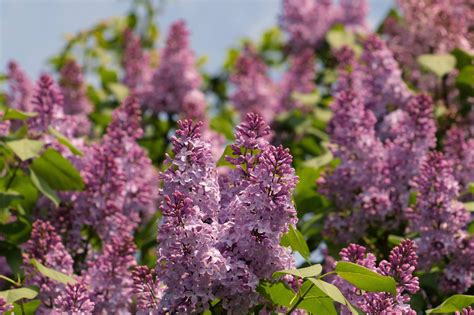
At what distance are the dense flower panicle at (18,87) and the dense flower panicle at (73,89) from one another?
0.66 m

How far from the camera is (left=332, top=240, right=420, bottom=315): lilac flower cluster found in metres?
3.80

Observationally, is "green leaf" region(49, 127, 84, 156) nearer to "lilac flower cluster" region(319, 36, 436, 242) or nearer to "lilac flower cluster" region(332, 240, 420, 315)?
"lilac flower cluster" region(319, 36, 436, 242)

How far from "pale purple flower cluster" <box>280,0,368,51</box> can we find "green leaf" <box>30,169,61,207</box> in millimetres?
4904

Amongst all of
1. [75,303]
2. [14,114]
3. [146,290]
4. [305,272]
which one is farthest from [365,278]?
[14,114]

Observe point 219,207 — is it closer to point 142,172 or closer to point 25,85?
point 142,172

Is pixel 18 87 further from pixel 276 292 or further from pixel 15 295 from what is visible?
pixel 276 292

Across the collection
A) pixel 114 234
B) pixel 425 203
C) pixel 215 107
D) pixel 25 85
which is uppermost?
pixel 215 107

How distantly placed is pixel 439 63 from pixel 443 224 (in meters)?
2.35

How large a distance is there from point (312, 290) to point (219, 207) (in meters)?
0.57

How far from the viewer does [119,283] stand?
4.92 m

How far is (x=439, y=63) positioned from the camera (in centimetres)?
712

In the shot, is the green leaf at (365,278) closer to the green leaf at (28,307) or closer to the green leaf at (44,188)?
the green leaf at (28,307)

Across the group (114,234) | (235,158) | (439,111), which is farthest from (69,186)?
(439,111)

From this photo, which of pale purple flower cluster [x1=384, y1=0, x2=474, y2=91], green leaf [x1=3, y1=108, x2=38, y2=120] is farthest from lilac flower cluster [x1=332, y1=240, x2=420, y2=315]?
pale purple flower cluster [x1=384, y1=0, x2=474, y2=91]
